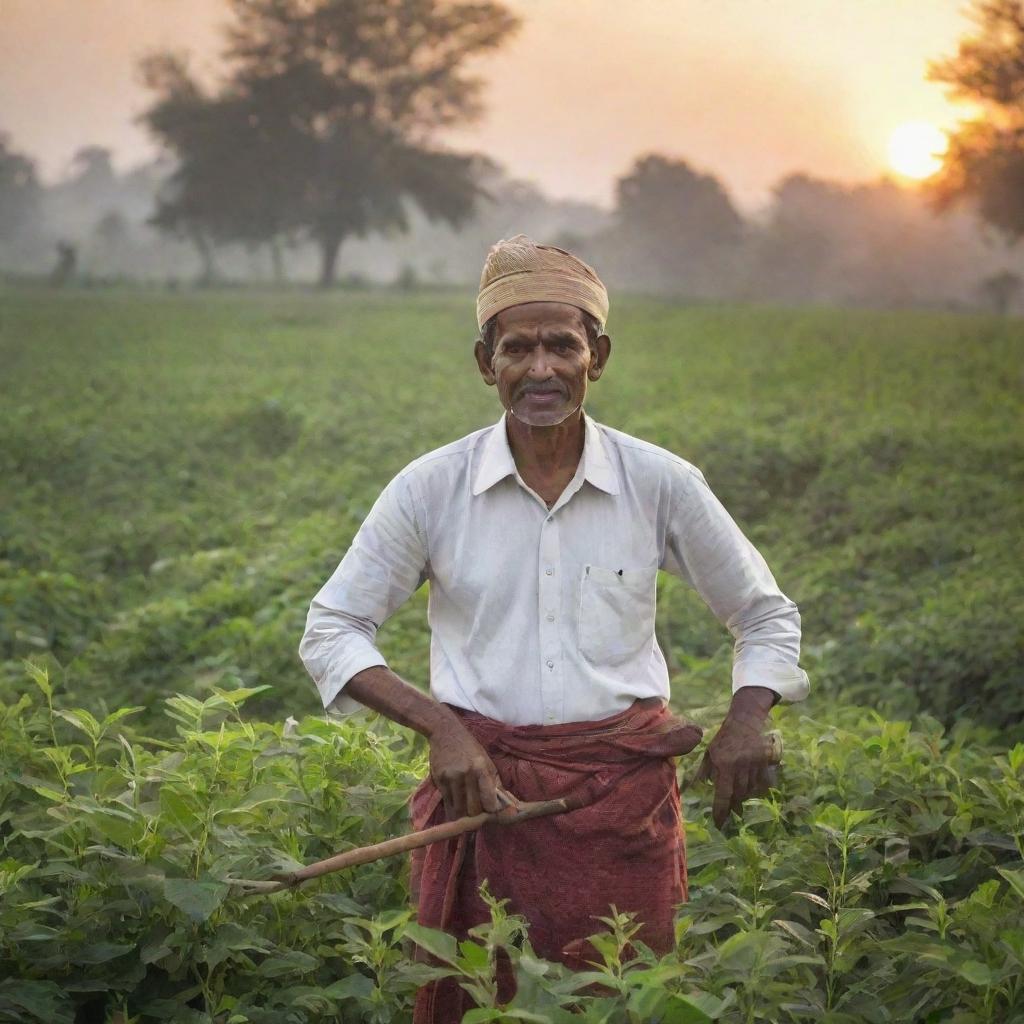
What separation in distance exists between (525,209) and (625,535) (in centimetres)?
3336

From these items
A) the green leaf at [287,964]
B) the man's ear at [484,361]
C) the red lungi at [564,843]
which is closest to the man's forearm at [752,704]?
the red lungi at [564,843]

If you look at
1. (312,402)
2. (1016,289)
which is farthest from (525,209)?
(312,402)

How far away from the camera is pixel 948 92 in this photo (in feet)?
61.0

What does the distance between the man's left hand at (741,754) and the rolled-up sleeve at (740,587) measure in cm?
4

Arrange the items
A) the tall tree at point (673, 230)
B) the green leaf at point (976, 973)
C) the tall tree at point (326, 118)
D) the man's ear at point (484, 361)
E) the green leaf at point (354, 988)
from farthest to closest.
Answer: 1. the tall tree at point (673, 230)
2. the tall tree at point (326, 118)
3. the man's ear at point (484, 361)
4. the green leaf at point (354, 988)
5. the green leaf at point (976, 973)

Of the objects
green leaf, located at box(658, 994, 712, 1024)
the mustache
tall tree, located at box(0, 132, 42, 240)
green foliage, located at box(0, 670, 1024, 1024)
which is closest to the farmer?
the mustache

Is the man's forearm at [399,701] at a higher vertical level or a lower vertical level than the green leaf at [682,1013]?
higher

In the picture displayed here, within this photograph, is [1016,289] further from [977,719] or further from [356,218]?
[977,719]

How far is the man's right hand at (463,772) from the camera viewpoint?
2504mm

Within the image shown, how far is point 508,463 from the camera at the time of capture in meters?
2.67

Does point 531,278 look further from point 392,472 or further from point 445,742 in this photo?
point 392,472

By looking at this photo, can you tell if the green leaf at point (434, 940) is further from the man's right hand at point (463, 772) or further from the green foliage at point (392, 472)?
the green foliage at point (392, 472)

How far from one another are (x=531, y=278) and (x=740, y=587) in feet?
2.33

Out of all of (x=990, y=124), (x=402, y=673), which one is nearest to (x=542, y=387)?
(x=402, y=673)
